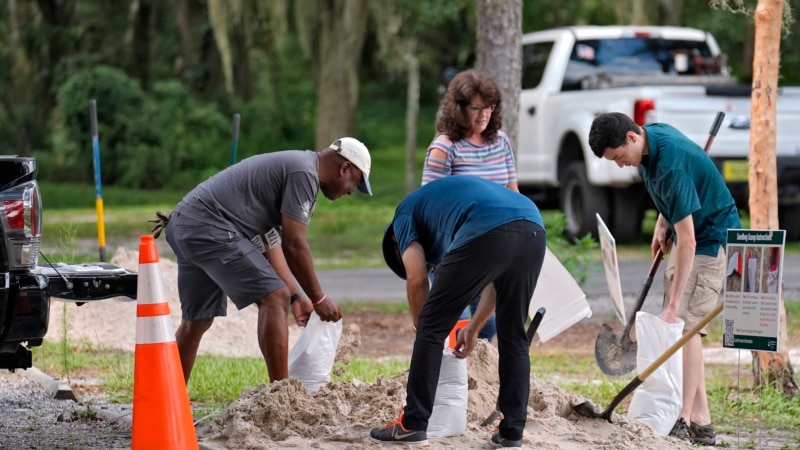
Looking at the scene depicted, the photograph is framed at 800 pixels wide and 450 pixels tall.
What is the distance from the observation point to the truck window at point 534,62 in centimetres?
1577

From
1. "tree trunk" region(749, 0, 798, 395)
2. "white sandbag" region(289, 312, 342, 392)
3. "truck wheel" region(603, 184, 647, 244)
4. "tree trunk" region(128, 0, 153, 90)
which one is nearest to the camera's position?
"white sandbag" region(289, 312, 342, 392)

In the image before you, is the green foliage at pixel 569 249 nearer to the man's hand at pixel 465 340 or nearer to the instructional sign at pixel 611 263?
the instructional sign at pixel 611 263

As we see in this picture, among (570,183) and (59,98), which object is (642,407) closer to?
(570,183)

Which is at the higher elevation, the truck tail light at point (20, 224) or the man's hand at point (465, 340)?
the truck tail light at point (20, 224)

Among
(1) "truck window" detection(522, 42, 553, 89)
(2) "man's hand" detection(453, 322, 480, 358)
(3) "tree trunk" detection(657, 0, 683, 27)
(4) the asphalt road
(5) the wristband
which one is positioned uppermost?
(3) "tree trunk" detection(657, 0, 683, 27)

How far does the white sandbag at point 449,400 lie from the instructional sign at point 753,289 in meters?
1.20

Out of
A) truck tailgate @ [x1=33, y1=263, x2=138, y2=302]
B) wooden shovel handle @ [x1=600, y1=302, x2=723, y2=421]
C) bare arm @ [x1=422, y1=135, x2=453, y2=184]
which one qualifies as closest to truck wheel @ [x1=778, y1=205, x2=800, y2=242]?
bare arm @ [x1=422, y1=135, x2=453, y2=184]

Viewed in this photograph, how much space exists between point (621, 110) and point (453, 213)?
833 cm

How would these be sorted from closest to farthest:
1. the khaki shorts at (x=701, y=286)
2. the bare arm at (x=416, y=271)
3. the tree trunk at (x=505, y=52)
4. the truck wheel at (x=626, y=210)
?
the bare arm at (x=416, y=271), the khaki shorts at (x=701, y=286), the tree trunk at (x=505, y=52), the truck wheel at (x=626, y=210)

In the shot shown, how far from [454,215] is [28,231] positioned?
5.74ft

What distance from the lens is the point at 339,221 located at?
1908 cm

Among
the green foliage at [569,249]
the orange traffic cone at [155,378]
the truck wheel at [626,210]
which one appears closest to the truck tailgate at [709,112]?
the truck wheel at [626,210]

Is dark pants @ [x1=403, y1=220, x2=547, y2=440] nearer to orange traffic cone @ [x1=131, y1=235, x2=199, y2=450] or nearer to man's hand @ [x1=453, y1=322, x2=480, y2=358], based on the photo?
man's hand @ [x1=453, y1=322, x2=480, y2=358]

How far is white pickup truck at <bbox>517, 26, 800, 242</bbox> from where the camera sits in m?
13.3
